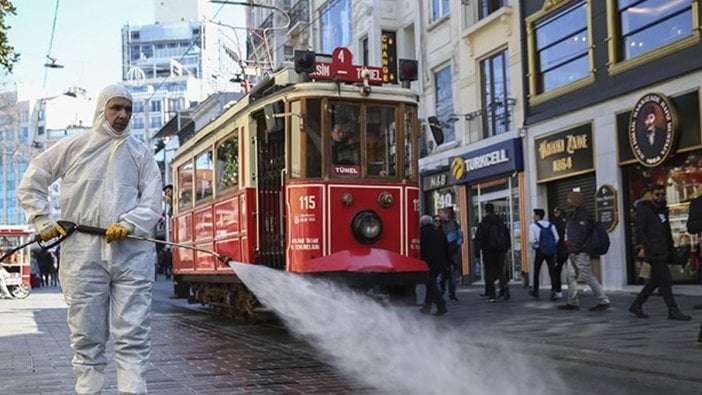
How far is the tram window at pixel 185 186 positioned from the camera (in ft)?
51.9

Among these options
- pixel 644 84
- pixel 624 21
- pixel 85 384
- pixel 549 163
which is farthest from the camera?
pixel 549 163

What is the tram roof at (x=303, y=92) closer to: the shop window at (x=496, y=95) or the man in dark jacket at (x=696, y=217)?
the man in dark jacket at (x=696, y=217)

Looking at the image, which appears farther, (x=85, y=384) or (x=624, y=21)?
(x=624, y=21)

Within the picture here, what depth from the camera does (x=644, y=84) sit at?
16.6 metres

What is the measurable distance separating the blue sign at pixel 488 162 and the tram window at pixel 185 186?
9014 millimetres

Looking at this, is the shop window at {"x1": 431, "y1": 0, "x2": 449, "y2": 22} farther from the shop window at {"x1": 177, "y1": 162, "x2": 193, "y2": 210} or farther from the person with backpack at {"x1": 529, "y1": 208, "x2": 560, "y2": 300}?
the shop window at {"x1": 177, "y1": 162, "x2": 193, "y2": 210}

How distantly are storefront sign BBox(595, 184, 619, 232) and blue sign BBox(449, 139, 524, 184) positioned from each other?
3690 millimetres

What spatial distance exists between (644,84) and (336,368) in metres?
11.1

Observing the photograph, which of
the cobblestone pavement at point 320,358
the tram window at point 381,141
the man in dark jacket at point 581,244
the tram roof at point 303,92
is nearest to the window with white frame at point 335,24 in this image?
the cobblestone pavement at point 320,358

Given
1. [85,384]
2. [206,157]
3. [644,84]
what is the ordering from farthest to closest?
[644,84], [206,157], [85,384]

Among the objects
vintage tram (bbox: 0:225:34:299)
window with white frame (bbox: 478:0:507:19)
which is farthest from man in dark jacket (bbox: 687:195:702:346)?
vintage tram (bbox: 0:225:34:299)

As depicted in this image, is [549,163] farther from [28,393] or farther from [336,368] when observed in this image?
[28,393]

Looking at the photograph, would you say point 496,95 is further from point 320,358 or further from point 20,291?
point 20,291

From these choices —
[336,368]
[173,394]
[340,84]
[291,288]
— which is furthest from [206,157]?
[173,394]
